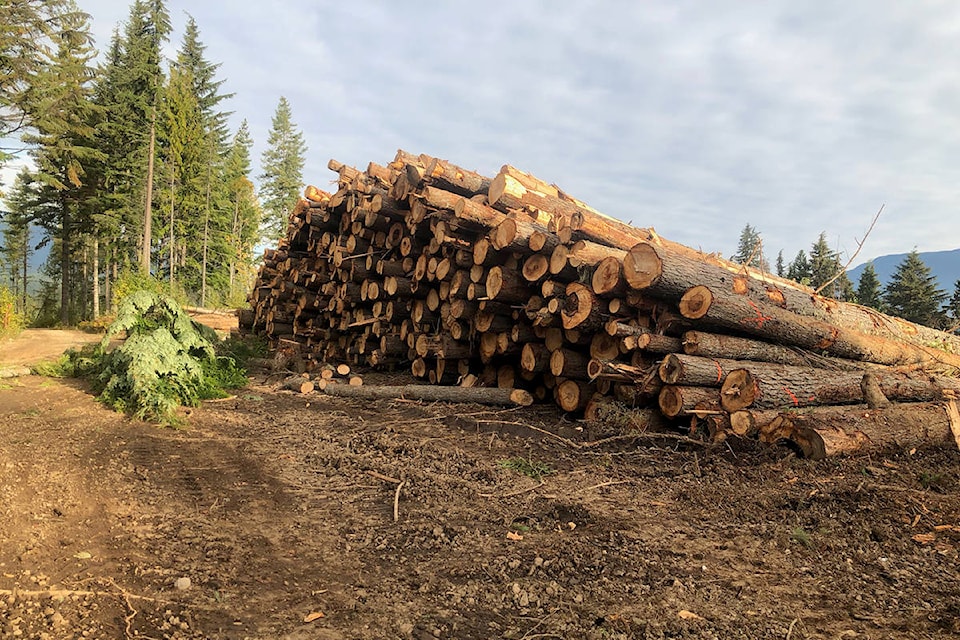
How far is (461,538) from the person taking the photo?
3.14 meters

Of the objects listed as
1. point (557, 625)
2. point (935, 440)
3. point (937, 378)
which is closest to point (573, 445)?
point (557, 625)

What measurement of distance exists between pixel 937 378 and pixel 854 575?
210 inches

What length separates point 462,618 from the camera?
7.64 ft

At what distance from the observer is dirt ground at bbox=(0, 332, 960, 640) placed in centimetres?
226

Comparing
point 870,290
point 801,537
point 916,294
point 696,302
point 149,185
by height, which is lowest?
point 801,537

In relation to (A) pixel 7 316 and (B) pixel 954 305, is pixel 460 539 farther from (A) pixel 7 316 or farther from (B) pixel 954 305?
(B) pixel 954 305

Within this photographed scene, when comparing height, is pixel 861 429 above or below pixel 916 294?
below

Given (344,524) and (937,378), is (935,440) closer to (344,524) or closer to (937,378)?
(937,378)

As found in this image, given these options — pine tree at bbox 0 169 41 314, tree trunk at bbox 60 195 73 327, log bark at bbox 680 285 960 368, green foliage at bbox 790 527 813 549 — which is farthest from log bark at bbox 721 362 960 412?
tree trunk at bbox 60 195 73 327

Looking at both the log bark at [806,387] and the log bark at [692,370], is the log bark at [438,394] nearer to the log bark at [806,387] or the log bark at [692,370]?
the log bark at [692,370]

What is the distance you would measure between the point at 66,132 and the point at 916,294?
36.8m

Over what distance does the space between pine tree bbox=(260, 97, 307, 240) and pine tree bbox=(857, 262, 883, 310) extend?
36.8m

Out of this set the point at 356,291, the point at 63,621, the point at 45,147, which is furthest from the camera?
the point at 45,147

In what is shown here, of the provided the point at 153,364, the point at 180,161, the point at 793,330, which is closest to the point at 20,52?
the point at 180,161
